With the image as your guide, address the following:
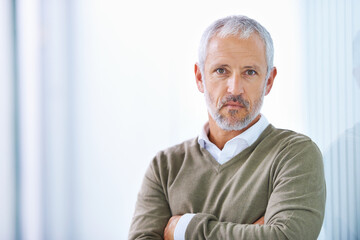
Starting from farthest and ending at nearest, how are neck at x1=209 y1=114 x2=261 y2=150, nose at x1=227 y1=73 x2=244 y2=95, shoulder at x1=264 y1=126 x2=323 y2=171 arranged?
neck at x1=209 y1=114 x2=261 y2=150, nose at x1=227 y1=73 x2=244 y2=95, shoulder at x1=264 y1=126 x2=323 y2=171

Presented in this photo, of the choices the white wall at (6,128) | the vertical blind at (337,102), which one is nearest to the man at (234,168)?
the vertical blind at (337,102)

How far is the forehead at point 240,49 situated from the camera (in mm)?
1465

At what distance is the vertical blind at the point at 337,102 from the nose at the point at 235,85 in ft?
1.98

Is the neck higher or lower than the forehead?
lower

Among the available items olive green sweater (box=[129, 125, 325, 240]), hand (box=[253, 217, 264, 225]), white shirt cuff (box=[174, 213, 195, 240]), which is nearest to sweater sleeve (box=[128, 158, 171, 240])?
olive green sweater (box=[129, 125, 325, 240])

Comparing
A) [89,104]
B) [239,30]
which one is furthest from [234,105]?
[89,104]

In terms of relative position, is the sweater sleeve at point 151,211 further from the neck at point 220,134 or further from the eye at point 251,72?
the eye at point 251,72

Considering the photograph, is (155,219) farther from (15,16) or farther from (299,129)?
(15,16)

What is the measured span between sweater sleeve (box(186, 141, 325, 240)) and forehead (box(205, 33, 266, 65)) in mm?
351

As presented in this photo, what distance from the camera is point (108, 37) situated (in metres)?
2.20

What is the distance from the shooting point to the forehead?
1.46m

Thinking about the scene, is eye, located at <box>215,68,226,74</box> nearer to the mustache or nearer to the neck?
the mustache

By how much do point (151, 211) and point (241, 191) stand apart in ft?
1.16

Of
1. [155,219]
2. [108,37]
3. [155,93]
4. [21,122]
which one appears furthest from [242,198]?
[21,122]
